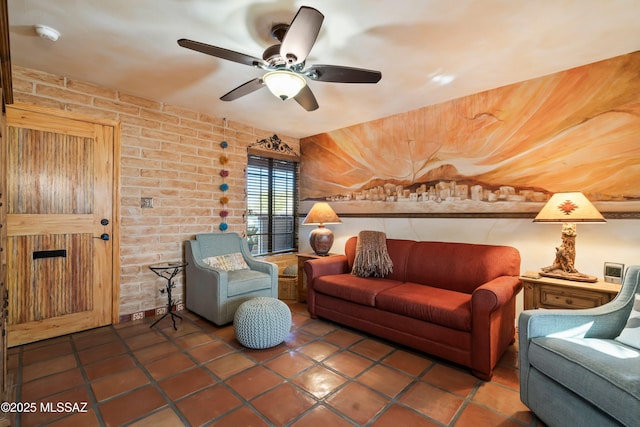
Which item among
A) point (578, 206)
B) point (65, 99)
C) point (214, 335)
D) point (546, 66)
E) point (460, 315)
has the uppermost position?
point (546, 66)

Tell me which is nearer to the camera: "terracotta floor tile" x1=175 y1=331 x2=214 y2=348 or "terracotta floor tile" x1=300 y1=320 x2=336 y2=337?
"terracotta floor tile" x1=175 y1=331 x2=214 y2=348

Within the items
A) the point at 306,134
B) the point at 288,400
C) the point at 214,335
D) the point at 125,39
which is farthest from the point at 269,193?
the point at 288,400

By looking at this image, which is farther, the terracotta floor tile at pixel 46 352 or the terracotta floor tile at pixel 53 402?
the terracotta floor tile at pixel 46 352

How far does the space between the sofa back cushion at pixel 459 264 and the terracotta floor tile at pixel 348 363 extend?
3.46ft

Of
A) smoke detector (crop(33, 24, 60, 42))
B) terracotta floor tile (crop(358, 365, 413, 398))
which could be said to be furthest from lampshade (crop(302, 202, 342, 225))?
smoke detector (crop(33, 24, 60, 42))

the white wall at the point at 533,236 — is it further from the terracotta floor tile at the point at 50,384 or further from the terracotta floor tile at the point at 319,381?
the terracotta floor tile at the point at 50,384

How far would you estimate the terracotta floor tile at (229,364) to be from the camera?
2.12 metres

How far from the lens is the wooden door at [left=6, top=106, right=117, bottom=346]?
2.51 m

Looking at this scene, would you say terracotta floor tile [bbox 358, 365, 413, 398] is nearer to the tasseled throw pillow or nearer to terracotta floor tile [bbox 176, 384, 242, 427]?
terracotta floor tile [bbox 176, 384, 242, 427]

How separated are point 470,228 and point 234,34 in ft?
9.28

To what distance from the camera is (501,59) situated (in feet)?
7.54

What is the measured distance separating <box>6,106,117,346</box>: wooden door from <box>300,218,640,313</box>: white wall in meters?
3.20

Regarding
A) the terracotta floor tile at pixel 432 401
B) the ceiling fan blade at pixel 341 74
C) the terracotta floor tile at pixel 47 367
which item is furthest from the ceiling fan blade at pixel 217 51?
the terracotta floor tile at pixel 47 367

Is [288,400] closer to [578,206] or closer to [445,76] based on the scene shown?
[578,206]
